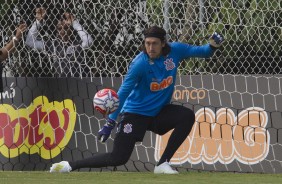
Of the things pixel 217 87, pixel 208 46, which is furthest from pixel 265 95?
pixel 208 46

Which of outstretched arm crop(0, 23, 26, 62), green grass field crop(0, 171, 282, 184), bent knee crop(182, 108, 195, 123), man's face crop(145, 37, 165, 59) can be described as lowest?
green grass field crop(0, 171, 282, 184)

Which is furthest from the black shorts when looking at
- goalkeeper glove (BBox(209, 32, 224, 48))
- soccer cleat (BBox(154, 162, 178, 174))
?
goalkeeper glove (BBox(209, 32, 224, 48))

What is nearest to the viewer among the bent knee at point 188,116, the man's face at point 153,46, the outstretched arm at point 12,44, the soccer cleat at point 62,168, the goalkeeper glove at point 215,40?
the goalkeeper glove at point 215,40

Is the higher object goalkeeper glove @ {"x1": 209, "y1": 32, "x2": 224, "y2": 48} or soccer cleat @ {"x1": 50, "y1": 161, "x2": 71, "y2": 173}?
goalkeeper glove @ {"x1": 209, "y1": 32, "x2": 224, "y2": 48}

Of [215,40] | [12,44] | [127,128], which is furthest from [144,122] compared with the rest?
[12,44]

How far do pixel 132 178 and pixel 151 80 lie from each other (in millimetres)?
1178

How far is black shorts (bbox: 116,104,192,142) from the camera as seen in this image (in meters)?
11.4

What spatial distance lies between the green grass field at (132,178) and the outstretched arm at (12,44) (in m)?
2.29

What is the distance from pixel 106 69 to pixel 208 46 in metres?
2.49

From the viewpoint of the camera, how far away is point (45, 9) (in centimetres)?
1370

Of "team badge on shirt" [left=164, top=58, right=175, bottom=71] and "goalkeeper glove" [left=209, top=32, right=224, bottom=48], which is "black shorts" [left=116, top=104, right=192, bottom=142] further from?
"goalkeeper glove" [left=209, top=32, right=224, bottom=48]

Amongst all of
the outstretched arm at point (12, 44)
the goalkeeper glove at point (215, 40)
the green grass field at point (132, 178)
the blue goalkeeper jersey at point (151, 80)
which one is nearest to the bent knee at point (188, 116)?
the blue goalkeeper jersey at point (151, 80)

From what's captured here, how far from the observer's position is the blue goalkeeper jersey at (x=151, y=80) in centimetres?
1125

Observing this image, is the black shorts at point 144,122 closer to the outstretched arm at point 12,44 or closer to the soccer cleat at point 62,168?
the soccer cleat at point 62,168
